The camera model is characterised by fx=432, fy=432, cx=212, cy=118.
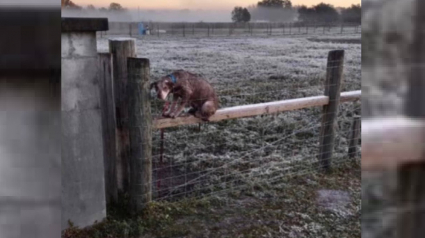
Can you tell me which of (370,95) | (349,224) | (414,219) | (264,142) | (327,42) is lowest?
(349,224)

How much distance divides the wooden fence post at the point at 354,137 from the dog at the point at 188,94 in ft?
3.09

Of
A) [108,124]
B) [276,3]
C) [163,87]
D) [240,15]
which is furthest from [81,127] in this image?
[276,3]

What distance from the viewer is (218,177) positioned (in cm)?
224

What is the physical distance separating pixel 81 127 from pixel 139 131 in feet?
0.80

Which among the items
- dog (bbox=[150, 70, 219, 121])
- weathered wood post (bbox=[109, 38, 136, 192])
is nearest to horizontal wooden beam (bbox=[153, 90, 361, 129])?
dog (bbox=[150, 70, 219, 121])

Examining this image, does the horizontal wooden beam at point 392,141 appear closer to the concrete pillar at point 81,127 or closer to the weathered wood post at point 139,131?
the concrete pillar at point 81,127

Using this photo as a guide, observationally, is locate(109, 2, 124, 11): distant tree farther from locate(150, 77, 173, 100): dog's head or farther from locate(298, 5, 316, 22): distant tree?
locate(298, 5, 316, 22): distant tree

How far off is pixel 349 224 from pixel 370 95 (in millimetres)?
1641

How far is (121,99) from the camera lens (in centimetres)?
171

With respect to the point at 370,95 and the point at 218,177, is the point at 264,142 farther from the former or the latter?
the point at 370,95

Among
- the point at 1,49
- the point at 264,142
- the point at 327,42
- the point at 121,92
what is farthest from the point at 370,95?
the point at 264,142

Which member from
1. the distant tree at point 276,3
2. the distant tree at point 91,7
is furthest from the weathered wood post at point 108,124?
the distant tree at point 276,3

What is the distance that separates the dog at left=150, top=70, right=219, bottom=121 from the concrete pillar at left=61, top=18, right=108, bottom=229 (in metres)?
0.33

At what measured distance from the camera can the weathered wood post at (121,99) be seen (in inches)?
65.1
